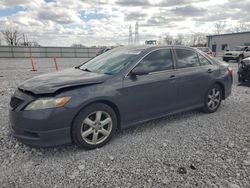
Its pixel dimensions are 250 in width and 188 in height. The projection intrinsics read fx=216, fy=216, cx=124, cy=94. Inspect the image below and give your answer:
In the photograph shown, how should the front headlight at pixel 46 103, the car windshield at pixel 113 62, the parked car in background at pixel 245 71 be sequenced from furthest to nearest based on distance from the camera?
the parked car in background at pixel 245 71 < the car windshield at pixel 113 62 < the front headlight at pixel 46 103

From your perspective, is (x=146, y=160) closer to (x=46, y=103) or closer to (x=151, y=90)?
(x=151, y=90)

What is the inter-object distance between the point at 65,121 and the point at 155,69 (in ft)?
5.99

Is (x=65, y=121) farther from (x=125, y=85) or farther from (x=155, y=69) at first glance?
(x=155, y=69)

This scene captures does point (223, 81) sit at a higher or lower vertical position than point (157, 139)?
higher

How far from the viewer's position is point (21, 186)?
8.02 feet

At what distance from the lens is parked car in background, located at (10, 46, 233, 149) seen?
288 cm

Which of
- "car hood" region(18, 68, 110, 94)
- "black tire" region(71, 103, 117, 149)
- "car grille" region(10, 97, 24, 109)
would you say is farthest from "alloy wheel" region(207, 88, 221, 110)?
"car grille" region(10, 97, 24, 109)

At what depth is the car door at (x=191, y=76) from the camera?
4.19m

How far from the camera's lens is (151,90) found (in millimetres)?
3719

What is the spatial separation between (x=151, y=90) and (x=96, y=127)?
45.5 inches

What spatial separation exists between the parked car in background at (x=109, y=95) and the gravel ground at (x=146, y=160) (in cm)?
28

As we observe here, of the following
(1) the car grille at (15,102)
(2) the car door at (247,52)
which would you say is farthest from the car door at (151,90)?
(2) the car door at (247,52)

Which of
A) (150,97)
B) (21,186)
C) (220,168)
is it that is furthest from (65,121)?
(220,168)

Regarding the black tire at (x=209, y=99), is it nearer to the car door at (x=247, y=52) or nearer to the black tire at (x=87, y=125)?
the black tire at (x=87, y=125)
